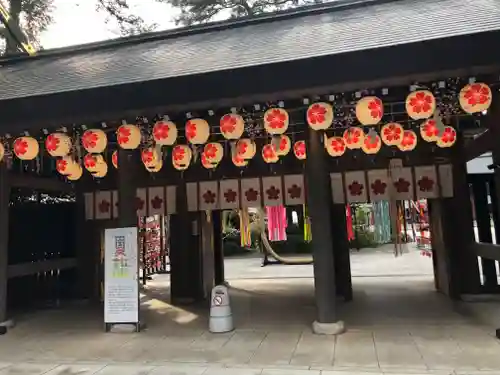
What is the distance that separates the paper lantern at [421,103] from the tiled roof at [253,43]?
82cm

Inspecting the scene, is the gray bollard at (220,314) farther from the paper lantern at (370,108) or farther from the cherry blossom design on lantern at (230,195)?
the paper lantern at (370,108)

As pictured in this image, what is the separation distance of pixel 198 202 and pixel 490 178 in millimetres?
7663

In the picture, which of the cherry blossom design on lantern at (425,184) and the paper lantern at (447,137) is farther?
the cherry blossom design on lantern at (425,184)

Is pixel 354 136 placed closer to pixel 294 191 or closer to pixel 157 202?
pixel 294 191

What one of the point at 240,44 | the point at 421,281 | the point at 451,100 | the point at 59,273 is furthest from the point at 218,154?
the point at 421,281

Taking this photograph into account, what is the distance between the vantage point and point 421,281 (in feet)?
44.0

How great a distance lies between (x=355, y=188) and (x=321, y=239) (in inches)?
110

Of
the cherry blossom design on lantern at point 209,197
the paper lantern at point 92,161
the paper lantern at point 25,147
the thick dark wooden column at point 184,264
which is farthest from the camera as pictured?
the thick dark wooden column at point 184,264

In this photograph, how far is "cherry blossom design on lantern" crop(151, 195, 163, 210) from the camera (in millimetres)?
10641

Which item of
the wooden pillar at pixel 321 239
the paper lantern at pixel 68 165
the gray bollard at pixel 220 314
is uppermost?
the paper lantern at pixel 68 165

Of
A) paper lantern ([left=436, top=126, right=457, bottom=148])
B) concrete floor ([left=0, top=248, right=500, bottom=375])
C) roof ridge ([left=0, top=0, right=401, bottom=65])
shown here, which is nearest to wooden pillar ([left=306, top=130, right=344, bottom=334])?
concrete floor ([left=0, top=248, right=500, bottom=375])

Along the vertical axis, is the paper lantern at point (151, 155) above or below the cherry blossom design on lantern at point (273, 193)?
above

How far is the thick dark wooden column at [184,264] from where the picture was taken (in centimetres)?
1116

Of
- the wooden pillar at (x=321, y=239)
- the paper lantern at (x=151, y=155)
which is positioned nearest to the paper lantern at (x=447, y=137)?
the wooden pillar at (x=321, y=239)
